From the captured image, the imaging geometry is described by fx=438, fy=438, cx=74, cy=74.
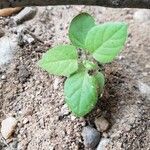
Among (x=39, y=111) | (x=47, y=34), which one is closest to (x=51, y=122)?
(x=39, y=111)

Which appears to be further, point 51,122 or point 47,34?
point 47,34

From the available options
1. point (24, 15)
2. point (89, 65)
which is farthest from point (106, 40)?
point (24, 15)

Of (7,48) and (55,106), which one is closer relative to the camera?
(55,106)

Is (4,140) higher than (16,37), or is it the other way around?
(16,37)

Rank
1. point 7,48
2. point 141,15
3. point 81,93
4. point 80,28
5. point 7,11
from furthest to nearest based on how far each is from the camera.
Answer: point 141,15 < point 7,11 < point 7,48 < point 80,28 < point 81,93

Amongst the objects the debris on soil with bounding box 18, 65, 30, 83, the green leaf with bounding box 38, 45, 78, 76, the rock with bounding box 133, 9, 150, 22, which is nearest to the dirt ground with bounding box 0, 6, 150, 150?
the debris on soil with bounding box 18, 65, 30, 83

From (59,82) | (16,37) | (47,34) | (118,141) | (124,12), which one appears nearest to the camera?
(118,141)

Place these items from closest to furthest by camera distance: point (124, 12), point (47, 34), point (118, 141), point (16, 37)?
point (118, 141), point (16, 37), point (47, 34), point (124, 12)

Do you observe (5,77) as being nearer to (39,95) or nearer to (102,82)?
(39,95)

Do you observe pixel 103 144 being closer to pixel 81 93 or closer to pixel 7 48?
pixel 81 93
